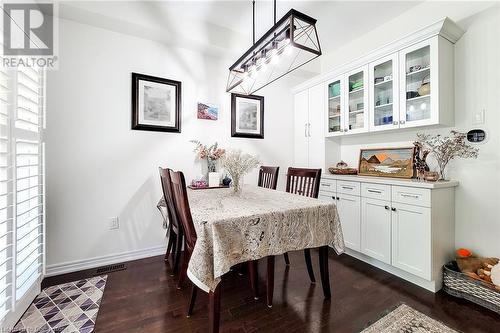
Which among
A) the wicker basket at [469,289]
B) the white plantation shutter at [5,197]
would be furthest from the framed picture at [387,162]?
the white plantation shutter at [5,197]

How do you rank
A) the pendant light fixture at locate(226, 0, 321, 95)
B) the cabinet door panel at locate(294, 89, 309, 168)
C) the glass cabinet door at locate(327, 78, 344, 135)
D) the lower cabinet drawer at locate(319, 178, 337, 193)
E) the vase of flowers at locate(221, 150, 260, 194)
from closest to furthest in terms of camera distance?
the pendant light fixture at locate(226, 0, 321, 95) → the vase of flowers at locate(221, 150, 260, 194) → the lower cabinet drawer at locate(319, 178, 337, 193) → the glass cabinet door at locate(327, 78, 344, 135) → the cabinet door panel at locate(294, 89, 309, 168)

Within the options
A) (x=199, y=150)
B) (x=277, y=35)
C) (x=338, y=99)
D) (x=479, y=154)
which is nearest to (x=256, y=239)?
(x=277, y=35)

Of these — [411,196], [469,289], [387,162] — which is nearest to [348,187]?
[387,162]

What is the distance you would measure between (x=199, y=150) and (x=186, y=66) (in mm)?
1110

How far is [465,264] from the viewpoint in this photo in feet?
6.17

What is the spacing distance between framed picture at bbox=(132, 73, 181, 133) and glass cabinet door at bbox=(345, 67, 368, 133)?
7.19 ft

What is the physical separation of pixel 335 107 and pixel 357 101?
1.05 feet

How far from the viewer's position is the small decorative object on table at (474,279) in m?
1.65

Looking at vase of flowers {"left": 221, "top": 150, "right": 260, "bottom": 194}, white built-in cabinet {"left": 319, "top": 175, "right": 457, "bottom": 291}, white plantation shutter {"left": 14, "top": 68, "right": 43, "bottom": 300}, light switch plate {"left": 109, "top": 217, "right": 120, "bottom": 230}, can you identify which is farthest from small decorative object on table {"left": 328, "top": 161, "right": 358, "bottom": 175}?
white plantation shutter {"left": 14, "top": 68, "right": 43, "bottom": 300}

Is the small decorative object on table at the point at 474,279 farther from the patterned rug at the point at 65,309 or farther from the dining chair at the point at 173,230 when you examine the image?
the patterned rug at the point at 65,309

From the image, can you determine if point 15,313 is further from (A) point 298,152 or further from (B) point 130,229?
(A) point 298,152

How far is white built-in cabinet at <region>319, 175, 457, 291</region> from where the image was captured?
75.5 inches

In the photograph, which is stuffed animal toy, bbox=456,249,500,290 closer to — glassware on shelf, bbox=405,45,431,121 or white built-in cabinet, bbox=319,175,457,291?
white built-in cabinet, bbox=319,175,457,291

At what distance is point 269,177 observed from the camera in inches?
109
